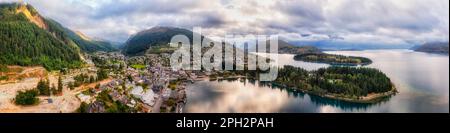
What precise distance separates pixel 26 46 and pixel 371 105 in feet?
64.2

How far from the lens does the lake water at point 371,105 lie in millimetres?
12578

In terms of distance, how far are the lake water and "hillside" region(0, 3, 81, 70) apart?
890cm

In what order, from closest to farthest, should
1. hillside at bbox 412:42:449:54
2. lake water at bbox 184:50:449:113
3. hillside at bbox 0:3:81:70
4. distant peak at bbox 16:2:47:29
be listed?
hillside at bbox 412:42:449:54, lake water at bbox 184:50:449:113, hillside at bbox 0:3:81:70, distant peak at bbox 16:2:47:29

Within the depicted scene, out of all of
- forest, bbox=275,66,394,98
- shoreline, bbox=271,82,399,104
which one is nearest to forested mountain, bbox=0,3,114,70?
forest, bbox=275,66,394,98

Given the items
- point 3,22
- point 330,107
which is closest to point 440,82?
point 330,107

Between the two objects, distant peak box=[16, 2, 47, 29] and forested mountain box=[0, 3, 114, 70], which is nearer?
forested mountain box=[0, 3, 114, 70]

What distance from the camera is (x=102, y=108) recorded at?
416 inches

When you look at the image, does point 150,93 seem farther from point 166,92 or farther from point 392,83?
point 392,83

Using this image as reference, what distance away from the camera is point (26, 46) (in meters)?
21.1

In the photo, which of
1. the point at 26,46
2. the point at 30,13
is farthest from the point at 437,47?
the point at 30,13

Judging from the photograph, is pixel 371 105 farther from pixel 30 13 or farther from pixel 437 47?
pixel 30 13

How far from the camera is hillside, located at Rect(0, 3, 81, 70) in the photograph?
1927 cm

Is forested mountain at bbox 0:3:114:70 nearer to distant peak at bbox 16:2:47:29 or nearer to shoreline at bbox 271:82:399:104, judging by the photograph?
distant peak at bbox 16:2:47:29
